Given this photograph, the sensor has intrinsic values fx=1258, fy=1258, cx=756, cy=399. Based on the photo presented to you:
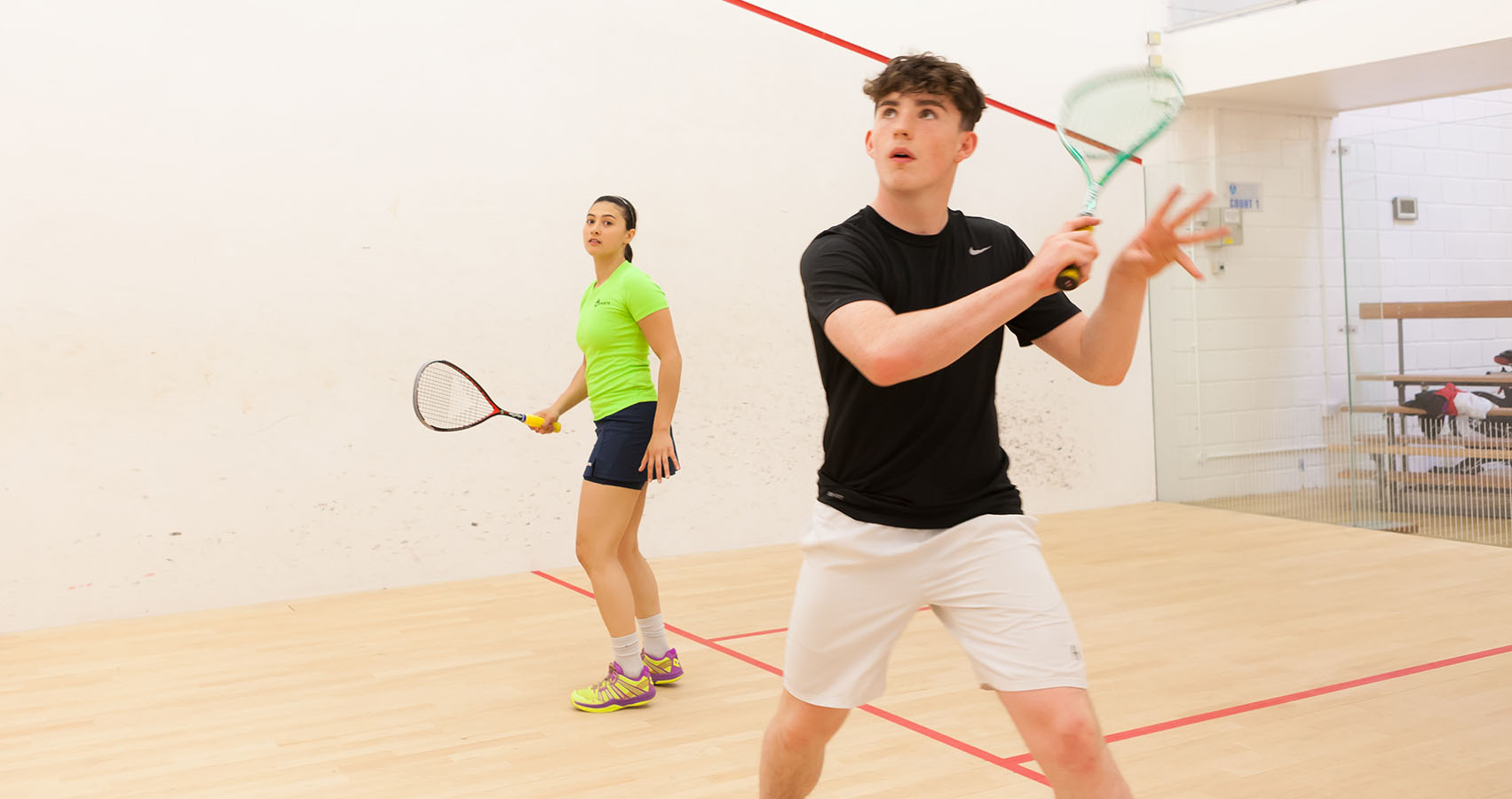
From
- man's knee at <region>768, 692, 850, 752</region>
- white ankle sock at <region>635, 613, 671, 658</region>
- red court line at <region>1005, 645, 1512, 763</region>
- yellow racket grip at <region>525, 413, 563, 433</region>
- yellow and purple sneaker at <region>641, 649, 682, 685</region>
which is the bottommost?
red court line at <region>1005, 645, 1512, 763</region>

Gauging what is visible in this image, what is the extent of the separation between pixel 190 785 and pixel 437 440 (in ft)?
6.82

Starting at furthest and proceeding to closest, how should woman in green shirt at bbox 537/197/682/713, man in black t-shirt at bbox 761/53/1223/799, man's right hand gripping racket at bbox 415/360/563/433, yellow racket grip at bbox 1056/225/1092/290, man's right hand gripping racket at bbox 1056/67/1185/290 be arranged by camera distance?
man's right hand gripping racket at bbox 415/360/563/433 → woman in green shirt at bbox 537/197/682/713 → man's right hand gripping racket at bbox 1056/67/1185/290 → man in black t-shirt at bbox 761/53/1223/799 → yellow racket grip at bbox 1056/225/1092/290

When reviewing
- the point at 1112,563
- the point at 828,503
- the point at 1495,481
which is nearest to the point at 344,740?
the point at 828,503

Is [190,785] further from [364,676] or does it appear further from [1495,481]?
[1495,481]

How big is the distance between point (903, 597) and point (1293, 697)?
155 centimetres

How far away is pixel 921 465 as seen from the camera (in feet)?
4.75

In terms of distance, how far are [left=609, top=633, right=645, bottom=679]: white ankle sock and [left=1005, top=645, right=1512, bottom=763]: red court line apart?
0.81 m

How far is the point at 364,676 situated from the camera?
2.99 metres

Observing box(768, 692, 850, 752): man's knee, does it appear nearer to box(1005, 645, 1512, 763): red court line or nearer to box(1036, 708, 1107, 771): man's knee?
box(1036, 708, 1107, 771): man's knee

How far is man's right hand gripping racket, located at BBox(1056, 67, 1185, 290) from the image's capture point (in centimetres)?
158

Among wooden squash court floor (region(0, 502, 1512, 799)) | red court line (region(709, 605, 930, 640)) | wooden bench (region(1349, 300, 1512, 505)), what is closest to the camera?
wooden squash court floor (region(0, 502, 1512, 799))

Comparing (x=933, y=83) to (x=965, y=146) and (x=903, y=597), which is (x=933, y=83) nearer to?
(x=965, y=146)

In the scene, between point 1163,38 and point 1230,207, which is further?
point 1163,38

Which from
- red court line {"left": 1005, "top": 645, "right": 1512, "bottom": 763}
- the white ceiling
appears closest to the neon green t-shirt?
red court line {"left": 1005, "top": 645, "right": 1512, "bottom": 763}
